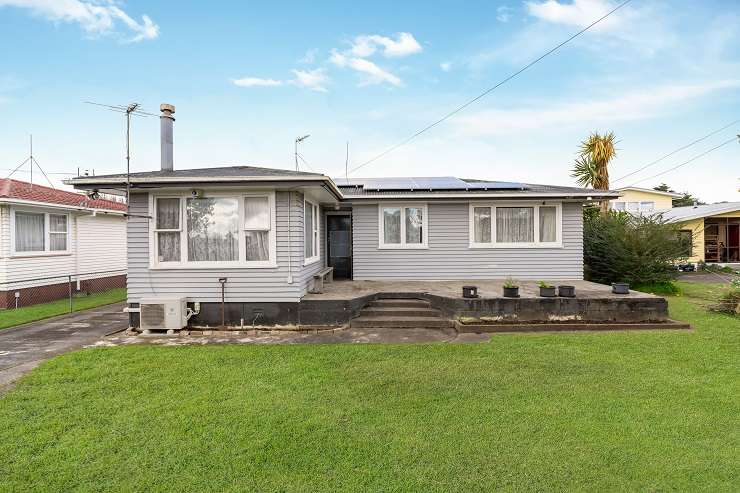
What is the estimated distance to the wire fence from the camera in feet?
35.1

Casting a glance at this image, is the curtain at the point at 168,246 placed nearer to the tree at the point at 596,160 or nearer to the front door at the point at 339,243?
the front door at the point at 339,243

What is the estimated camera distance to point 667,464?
2771mm

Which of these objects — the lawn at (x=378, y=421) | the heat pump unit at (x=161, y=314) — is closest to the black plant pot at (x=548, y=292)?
the lawn at (x=378, y=421)

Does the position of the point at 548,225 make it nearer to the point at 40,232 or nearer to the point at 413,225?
the point at 413,225

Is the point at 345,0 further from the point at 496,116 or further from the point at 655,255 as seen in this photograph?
the point at 655,255

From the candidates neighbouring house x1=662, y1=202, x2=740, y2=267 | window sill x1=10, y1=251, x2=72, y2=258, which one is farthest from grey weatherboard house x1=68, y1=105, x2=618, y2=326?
neighbouring house x1=662, y1=202, x2=740, y2=267

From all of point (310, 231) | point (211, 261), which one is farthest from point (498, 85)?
point (211, 261)

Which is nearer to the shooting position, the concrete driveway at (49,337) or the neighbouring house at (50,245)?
the concrete driveway at (49,337)

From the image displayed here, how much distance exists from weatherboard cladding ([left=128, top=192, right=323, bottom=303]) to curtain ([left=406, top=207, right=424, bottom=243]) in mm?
4211

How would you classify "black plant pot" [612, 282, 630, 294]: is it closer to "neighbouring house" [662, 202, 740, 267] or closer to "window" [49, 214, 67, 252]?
"window" [49, 214, 67, 252]

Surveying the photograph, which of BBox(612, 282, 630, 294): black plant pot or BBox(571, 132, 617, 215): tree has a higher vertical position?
BBox(571, 132, 617, 215): tree

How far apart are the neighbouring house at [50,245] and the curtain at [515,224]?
11.4m

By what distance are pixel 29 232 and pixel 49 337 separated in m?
6.63

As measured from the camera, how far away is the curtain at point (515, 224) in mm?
10688
